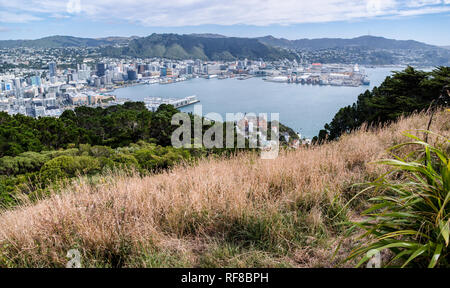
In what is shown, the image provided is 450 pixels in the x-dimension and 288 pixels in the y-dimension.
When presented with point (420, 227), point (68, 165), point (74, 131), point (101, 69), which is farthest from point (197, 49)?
point (420, 227)

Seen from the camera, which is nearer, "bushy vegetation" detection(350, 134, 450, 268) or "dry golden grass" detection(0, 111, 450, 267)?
"bushy vegetation" detection(350, 134, 450, 268)

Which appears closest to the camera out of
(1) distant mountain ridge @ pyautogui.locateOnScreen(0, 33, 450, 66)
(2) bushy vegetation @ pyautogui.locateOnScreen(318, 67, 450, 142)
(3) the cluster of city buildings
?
(2) bushy vegetation @ pyautogui.locateOnScreen(318, 67, 450, 142)

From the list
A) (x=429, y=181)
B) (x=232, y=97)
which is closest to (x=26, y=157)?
(x=429, y=181)

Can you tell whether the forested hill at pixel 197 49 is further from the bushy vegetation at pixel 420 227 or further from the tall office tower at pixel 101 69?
the bushy vegetation at pixel 420 227

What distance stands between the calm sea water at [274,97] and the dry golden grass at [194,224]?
27.5 m

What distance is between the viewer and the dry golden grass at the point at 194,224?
1.55 meters

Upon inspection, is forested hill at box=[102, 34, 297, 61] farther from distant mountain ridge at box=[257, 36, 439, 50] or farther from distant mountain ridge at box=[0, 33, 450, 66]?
distant mountain ridge at box=[257, 36, 439, 50]

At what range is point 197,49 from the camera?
4166 inches

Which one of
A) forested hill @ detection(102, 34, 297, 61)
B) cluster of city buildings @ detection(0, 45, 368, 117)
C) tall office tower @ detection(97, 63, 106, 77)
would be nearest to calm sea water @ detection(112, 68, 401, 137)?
cluster of city buildings @ detection(0, 45, 368, 117)

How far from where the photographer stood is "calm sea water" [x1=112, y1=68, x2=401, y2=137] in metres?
36.8

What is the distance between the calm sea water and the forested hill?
31.2 m

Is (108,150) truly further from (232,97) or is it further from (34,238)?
(232,97)

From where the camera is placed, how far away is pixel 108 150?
32.6 ft

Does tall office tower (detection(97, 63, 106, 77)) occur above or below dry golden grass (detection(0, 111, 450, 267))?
above
